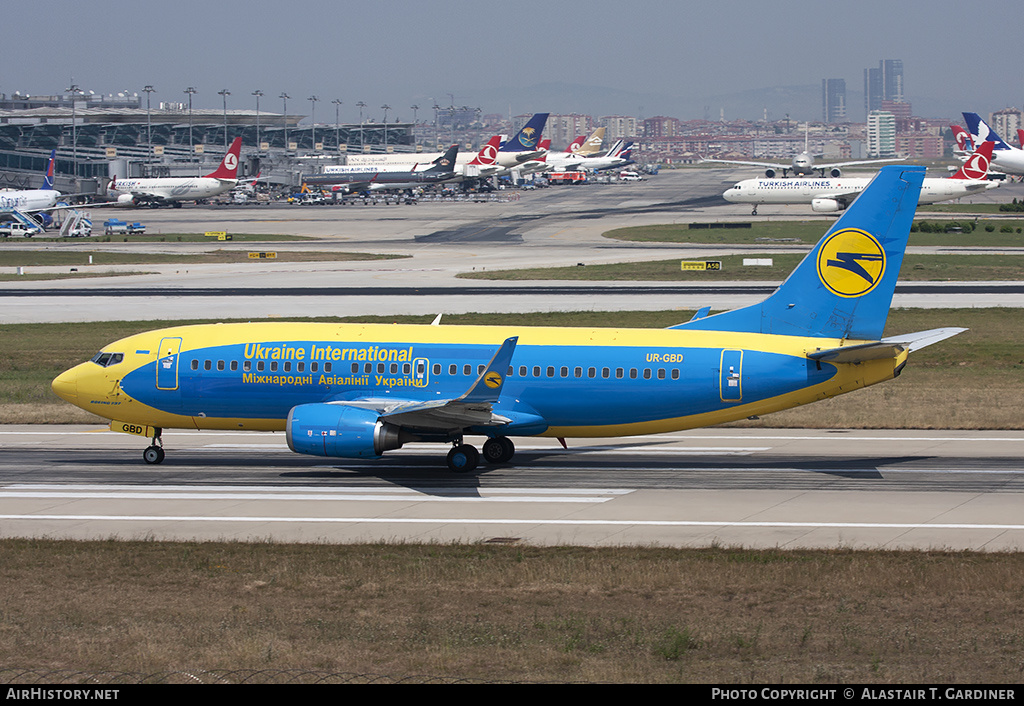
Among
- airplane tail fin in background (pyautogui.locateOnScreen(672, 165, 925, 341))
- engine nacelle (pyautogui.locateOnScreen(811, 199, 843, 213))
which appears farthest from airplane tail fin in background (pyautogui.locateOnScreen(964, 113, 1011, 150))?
airplane tail fin in background (pyautogui.locateOnScreen(672, 165, 925, 341))

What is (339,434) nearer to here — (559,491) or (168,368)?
(559,491)

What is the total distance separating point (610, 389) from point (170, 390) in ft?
46.8

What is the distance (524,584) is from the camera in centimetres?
2322

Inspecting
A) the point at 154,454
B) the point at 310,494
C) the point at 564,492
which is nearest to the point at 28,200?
the point at 154,454

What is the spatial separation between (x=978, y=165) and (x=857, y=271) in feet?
467

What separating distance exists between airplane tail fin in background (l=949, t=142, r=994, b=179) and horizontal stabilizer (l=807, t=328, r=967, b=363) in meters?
140

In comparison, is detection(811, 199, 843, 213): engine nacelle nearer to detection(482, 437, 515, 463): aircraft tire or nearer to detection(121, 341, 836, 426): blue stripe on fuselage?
detection(121, 341, 836, 426): blue stripe on fuselage

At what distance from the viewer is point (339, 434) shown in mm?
32906

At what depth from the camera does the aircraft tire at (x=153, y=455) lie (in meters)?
37.5

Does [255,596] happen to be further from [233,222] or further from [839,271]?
[233,222]

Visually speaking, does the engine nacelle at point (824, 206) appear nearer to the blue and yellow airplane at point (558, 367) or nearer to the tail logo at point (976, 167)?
the tail logo at point (976, 167)

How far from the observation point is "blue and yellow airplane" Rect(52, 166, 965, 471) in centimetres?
3456

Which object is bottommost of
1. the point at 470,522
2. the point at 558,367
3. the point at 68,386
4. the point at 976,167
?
the point at 470,522

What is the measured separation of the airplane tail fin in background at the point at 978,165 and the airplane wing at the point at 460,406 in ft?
479
